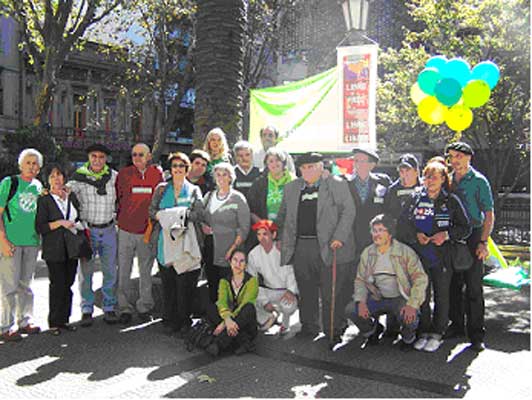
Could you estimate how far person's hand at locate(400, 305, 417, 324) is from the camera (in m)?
5.41

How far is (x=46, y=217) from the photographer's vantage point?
Result: 19.6 feet

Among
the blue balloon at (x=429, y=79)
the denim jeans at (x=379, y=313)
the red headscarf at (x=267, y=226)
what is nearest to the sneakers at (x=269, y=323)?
the denim jeans at (x=379, y=313)

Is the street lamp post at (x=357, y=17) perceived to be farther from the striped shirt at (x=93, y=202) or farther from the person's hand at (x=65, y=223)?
the person's hand at (x=65, y=223)

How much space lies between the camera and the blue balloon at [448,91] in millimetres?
6059

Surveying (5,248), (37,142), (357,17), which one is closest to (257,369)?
(5,248)

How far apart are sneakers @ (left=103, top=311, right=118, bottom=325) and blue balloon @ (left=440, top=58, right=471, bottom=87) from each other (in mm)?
4400

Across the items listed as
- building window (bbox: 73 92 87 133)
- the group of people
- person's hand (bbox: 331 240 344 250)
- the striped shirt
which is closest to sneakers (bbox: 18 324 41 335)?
the group of people

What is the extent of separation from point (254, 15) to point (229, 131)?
1407cm

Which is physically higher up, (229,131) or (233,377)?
(229,131)

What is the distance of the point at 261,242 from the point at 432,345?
192 cm

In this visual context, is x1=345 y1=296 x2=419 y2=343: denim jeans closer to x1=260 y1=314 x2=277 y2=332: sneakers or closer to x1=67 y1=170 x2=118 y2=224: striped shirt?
x1=260 y1=314 x2=277 y2=332: sneakers

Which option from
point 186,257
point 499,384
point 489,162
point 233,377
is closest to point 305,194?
point 186,257

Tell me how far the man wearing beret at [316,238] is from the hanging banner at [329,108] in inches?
76.0

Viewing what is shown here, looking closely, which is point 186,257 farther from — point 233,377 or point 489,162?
point 489,162
